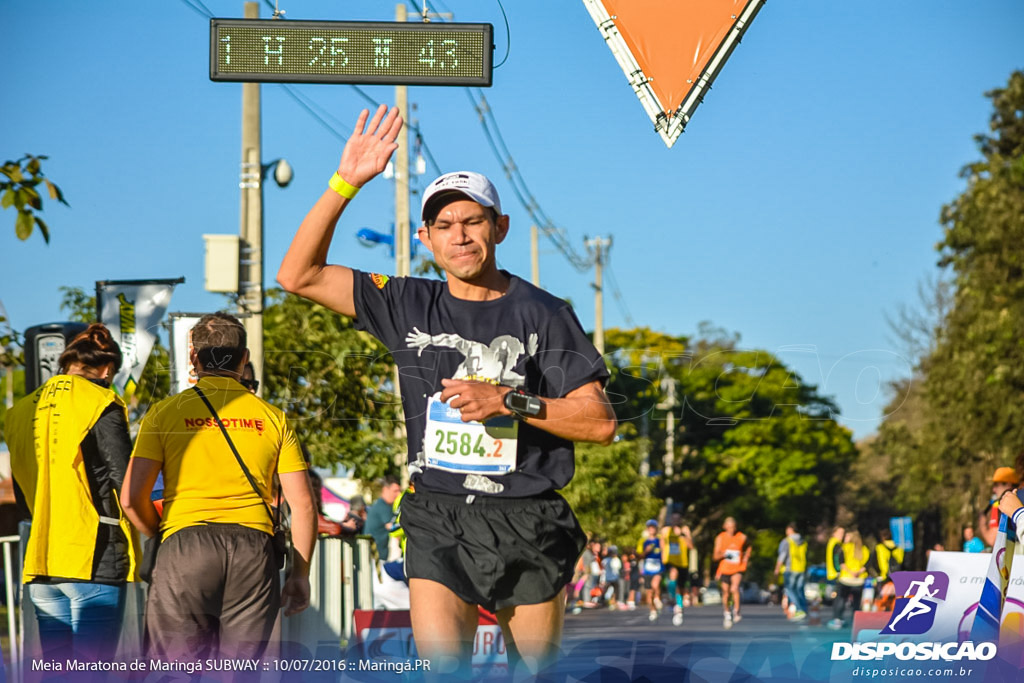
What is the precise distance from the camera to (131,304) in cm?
980

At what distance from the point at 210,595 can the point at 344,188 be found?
1697mm

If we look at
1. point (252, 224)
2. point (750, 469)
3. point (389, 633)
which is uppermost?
point (252, 224)

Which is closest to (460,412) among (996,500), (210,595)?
(210,595)

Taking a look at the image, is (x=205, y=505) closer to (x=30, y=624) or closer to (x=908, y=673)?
(x=30, y=624)

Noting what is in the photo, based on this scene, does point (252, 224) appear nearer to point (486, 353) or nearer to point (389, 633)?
point (389, 633)

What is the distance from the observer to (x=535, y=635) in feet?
13.6

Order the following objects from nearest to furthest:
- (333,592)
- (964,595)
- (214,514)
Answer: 1. (214,514)
2. (964,595)
3. (333,592)

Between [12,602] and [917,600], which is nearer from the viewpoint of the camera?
[12,602]

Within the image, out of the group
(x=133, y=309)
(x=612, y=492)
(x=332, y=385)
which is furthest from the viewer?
(x=612, y=492)

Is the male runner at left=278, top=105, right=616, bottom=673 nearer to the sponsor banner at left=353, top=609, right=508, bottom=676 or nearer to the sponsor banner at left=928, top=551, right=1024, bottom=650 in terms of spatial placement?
the sponsor banner at left=928, top=551, right=1024, bottom=650

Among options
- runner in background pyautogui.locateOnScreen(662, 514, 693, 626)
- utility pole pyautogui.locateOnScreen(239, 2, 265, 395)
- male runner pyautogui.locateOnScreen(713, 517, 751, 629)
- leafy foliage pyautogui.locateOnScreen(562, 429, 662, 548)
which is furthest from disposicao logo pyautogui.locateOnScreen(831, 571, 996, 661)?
leafy foliage pyautogui.locateOnScreen(562, 429, 662, 548)

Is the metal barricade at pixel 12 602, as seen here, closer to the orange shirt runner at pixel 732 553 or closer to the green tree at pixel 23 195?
the green tree at pixel 23 195

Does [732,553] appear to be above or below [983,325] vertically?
below

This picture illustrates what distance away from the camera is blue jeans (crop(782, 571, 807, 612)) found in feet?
66.9
